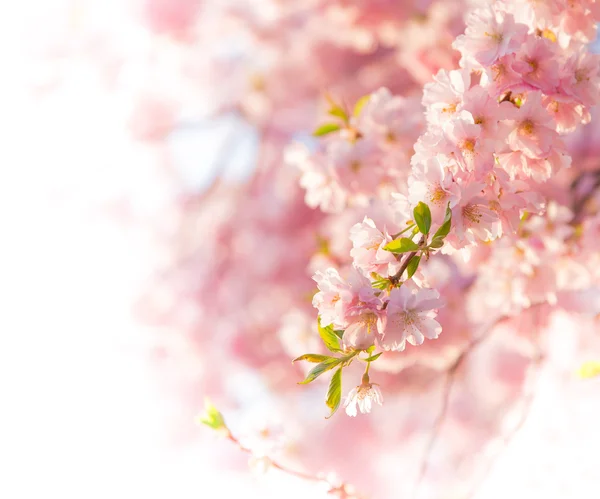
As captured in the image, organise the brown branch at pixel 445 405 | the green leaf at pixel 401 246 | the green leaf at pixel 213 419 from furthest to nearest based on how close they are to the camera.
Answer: the brown branch at pixel 445 405 < the green leaf at pixel 213 419 < the green leaf at pixel 401 246

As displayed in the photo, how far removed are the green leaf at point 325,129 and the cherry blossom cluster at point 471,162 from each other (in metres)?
0.33

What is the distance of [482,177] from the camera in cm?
53

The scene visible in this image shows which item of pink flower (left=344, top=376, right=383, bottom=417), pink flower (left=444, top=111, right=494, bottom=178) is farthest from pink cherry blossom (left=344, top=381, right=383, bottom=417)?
pink flower (left=444, top=111, right=494, bottom=178)

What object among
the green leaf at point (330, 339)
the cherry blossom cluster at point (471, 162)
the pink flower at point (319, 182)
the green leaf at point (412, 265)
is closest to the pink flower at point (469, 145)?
the cherry blossom cluster at point (471, 162)

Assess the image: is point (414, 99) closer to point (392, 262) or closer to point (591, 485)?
point (392, 262)

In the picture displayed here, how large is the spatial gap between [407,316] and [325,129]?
48cm

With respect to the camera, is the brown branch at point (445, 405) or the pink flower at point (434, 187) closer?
the pink flower at point (434, 187)

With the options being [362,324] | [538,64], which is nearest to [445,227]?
[362,324]

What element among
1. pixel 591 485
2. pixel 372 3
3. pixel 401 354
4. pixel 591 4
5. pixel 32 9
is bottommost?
pixel 591 485

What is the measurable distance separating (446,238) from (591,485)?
71 centimetres

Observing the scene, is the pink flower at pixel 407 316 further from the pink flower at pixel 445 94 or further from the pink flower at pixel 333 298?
the pink flower at pixel 445 94

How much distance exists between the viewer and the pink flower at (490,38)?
21.4 inches

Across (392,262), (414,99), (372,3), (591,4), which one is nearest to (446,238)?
(392,262)

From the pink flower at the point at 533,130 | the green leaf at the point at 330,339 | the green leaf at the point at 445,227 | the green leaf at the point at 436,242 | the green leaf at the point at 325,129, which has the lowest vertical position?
the green leaf at the point at 330,339
